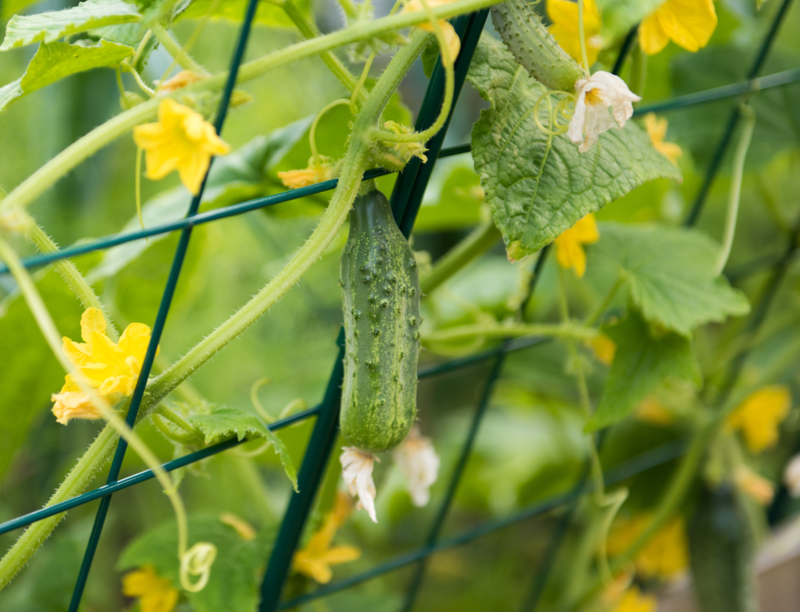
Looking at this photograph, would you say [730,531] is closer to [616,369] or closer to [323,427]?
[616,369]

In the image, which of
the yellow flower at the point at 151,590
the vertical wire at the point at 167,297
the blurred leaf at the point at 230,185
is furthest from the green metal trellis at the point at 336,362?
the blurred leaf at the point at 230,185

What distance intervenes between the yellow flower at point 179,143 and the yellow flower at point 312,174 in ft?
0.43

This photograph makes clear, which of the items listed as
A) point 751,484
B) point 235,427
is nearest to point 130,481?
point 235,427

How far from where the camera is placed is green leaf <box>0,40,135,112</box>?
0.41 meters

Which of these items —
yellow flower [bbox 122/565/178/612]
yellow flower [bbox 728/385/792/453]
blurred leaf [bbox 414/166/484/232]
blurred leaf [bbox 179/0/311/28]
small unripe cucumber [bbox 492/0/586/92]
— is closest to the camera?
small unripe cucumber [bbox 492/0/586/92]

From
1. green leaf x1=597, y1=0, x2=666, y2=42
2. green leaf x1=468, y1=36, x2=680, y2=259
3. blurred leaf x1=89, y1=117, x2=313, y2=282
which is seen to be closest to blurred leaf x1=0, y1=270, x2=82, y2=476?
blurred leaf x1=89, y1=117, x2=313, y2=282

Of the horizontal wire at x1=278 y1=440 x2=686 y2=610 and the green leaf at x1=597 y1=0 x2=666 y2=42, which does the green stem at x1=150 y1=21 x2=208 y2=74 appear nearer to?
the green leaf at x1=597 y1=0 x2=666 y2=42

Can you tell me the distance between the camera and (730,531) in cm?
92

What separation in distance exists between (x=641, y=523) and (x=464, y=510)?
1.74 feet

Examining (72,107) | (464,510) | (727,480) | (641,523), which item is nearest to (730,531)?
(727,480)

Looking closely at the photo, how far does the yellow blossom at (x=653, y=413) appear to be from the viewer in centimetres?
104

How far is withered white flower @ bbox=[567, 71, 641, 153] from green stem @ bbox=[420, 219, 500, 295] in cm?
20

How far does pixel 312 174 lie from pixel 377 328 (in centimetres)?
13

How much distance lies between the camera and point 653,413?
1.06 meters
